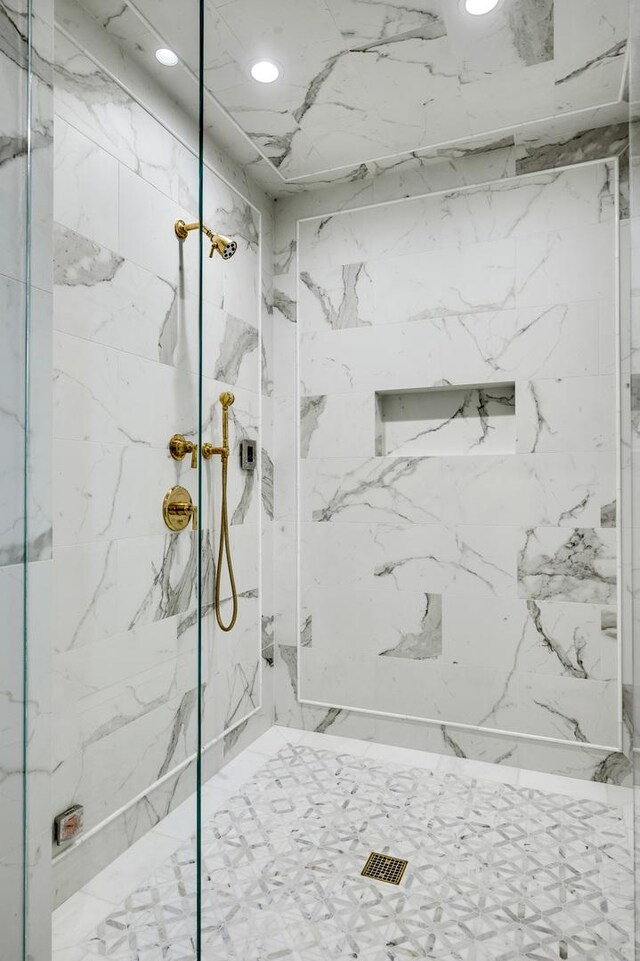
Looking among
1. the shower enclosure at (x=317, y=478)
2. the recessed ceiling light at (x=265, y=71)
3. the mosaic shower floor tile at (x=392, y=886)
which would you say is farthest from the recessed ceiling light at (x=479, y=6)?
the mosaic shower floor tile at (x=392, y=886)

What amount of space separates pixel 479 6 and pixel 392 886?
7.75 feet

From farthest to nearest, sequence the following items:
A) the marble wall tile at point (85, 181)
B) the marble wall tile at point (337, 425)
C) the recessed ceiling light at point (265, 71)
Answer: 1. the marble wall tile at point (337, 425)
2. the recessed ceiling light at point (265, 71)
3. the marble wall tile at point (85, 181)

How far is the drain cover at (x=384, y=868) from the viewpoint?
1541 millimetres

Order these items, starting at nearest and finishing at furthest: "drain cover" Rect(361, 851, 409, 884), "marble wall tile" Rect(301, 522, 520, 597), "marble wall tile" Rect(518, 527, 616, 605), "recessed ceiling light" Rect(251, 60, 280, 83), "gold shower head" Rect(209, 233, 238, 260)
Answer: "gold shower head" Rect(209, 233, 238, 260) < "drain cover" Rect(361, 851, 409, 884) < "recessed ceiling light" Rect(251, 60, 280, 83) < "marble wall tile" Rect(518, 527, 616, 605) < "marble wall tile" Rect(301, 522, 520, 597)

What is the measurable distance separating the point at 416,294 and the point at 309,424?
69 cm

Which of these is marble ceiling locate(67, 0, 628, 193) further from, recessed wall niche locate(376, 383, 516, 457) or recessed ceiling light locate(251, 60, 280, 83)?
recessed wall niche locate(376, 383, 516, 457)

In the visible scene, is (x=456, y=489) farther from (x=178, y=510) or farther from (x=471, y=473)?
(x=178, y=510)

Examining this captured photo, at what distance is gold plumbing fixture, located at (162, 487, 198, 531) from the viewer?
3.45 ft

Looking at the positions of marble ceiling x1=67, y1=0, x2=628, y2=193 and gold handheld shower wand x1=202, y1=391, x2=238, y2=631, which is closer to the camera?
marble ceiling x1=67, y1=0, x2=628, y2=193

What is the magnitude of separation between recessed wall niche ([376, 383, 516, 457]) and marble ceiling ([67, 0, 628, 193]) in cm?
92

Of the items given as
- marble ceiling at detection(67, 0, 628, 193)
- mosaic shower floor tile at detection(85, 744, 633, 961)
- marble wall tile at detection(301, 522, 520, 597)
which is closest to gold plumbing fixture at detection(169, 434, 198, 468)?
mosaic shower floor tile at detection(85, 744, 633, 961)

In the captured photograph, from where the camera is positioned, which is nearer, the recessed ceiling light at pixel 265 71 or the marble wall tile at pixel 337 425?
the recessed ceiling light at pixel 265 71

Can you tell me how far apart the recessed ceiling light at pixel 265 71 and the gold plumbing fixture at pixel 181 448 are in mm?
1347

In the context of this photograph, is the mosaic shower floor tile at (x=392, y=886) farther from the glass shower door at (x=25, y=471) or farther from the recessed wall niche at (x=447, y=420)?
the recessed wall niche at (x=447, y=420)
